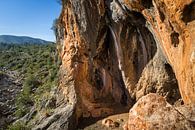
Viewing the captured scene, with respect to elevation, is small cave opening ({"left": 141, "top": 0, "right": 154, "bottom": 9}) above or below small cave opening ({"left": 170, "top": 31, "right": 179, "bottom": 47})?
above

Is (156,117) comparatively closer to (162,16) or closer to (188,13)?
(188,13)

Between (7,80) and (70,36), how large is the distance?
28096 mm

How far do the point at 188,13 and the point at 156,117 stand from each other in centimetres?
413

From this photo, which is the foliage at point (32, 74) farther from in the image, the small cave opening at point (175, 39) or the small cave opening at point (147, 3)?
the small cave opening at point (175, 39)

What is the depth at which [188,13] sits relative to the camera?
1060cm

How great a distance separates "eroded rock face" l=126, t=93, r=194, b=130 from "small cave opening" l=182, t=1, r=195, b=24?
3359mm

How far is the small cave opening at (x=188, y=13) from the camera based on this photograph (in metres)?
10.4

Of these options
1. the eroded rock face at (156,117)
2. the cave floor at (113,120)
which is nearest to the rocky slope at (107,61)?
the cave floor at (113,120)

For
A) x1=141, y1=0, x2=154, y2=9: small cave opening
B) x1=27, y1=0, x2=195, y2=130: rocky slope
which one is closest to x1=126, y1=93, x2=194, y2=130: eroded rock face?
x1=27, y1=0, x2=195, y2=130: rocky slope

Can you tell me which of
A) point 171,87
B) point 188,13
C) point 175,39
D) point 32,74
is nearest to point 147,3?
point 175,39

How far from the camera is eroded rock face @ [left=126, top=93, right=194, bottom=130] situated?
759 centimetres

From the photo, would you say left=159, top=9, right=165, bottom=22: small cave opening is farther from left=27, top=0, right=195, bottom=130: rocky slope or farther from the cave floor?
the cave floor

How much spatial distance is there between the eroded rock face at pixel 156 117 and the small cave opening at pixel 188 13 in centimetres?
336

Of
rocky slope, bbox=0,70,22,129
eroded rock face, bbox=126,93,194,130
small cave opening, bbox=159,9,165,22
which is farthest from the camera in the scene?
rocky slope, bbox=0,70,22,129
